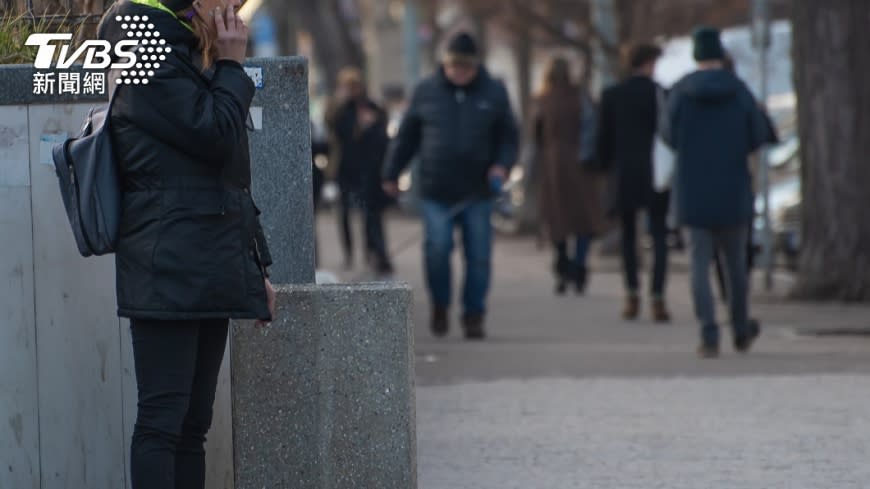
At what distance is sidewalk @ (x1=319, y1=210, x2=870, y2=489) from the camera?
708cm

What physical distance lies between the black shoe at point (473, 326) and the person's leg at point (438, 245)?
7.3 inches

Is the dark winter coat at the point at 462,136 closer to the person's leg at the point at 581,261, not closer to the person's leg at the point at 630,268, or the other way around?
the person's leg at the point at 630,268

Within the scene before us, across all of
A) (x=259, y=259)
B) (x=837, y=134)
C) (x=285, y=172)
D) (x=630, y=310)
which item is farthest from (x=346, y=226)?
(x=259, y=259)

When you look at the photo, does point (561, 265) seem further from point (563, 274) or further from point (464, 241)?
point (464, 241)

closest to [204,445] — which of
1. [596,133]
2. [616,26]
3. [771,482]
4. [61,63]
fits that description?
[61,63]

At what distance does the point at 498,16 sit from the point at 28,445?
18716mm

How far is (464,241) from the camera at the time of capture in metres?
12.0

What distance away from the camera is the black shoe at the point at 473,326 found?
12125 millimetres

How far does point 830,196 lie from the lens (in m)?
13.9

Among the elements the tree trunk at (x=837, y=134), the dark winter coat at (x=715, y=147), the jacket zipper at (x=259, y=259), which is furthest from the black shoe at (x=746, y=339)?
the jacket zipper at (x=259, y=259)

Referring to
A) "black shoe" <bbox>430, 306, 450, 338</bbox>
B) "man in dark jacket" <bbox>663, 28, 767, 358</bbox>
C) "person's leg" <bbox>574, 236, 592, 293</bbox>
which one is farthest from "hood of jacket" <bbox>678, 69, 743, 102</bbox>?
"person's leg" <bbox>574, 236, 592, 293</bbox>

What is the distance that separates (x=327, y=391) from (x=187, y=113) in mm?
1197

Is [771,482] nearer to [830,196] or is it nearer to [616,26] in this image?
[830,196]

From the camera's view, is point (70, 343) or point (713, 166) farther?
point (713, 166)
